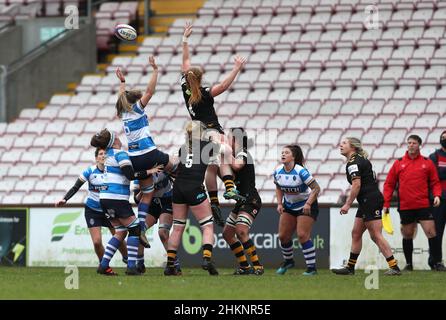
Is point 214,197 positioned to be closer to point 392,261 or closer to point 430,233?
point 392,261

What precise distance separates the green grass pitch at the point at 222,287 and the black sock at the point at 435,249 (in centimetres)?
228

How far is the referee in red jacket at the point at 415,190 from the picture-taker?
59.0 feet

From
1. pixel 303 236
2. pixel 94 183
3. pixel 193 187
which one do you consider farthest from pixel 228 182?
pixel 94 183

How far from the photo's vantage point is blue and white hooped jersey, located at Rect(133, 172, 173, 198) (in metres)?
16.1

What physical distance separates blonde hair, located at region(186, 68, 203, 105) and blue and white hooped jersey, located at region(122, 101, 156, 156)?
0.70 metres

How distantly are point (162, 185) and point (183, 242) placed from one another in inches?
179

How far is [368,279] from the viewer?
43.6 feet

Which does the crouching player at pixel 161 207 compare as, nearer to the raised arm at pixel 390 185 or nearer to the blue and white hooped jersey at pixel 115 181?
the blue and white hooped jersey at pixel 115 181

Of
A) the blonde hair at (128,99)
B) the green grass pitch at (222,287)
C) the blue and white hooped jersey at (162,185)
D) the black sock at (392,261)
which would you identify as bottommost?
the green grass pitch at (222,287)

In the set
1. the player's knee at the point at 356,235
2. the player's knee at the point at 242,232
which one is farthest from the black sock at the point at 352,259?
the player's knee at the point at 242,232

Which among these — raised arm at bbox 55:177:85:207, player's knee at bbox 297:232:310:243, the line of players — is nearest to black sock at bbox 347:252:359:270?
the line of players

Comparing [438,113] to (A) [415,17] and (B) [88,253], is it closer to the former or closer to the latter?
(A) [415,17]

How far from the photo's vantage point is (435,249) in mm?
18156
